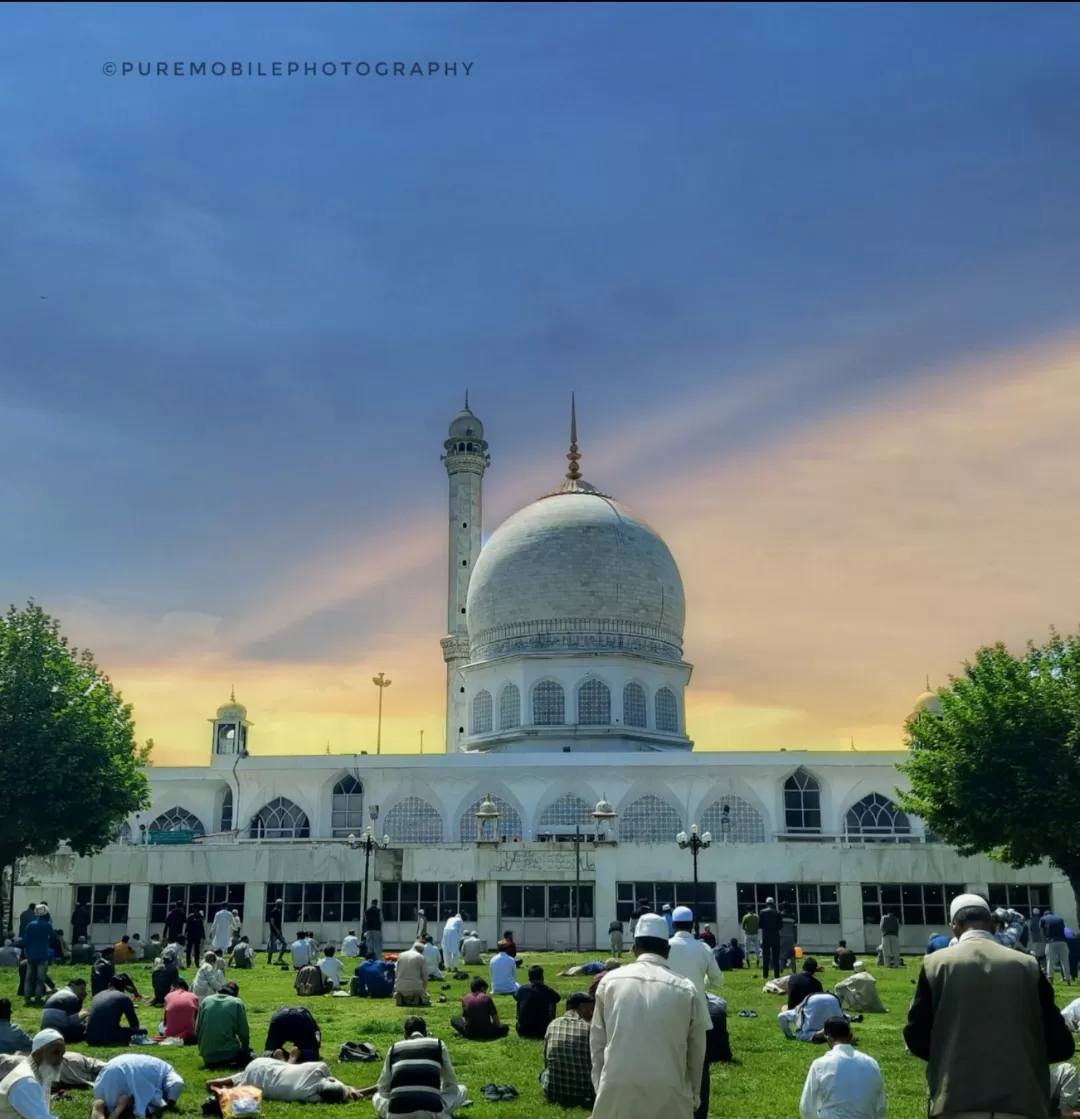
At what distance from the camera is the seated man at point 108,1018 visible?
56.3 feet

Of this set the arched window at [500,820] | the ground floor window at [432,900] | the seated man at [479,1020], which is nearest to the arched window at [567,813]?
the arched window at [500,820]

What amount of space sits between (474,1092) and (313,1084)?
1.72 meters

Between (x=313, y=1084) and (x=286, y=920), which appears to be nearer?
(x=313, y=1084)

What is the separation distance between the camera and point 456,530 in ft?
221

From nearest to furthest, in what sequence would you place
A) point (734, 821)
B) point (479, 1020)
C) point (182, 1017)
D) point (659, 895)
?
point (182, 1017) → point (479, 1020) → point (659, 895) → point (734, 821)

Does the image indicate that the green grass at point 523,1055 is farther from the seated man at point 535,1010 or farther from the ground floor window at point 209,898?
the ground floor window at point 209,898

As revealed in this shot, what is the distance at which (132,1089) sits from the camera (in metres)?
12.7

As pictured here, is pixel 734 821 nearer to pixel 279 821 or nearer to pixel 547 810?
pixel 547 810

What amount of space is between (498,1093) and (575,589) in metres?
44.9

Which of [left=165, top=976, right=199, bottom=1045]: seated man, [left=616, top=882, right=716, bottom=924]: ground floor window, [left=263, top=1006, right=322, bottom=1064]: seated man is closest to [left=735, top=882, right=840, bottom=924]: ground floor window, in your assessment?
[left=616, top=882, right=716, bottom=924]: ground floor window

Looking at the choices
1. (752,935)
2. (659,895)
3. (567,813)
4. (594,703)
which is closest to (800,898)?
(659,895)

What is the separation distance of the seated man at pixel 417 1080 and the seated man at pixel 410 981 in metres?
10.2

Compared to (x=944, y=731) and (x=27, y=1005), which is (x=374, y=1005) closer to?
(x=27, y=1005)

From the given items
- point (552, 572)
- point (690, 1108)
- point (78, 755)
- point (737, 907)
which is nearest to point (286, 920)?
point (78, 755)
